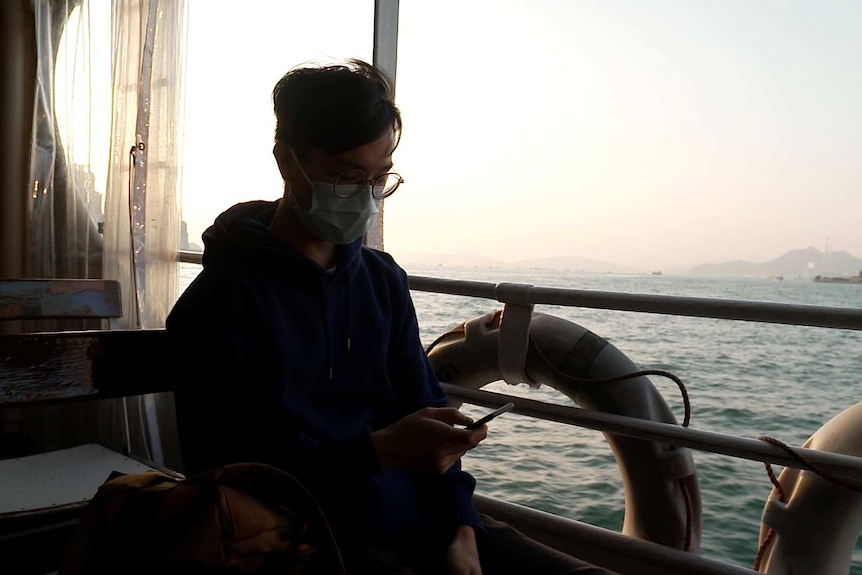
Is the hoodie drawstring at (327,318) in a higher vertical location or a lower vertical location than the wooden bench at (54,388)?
higher

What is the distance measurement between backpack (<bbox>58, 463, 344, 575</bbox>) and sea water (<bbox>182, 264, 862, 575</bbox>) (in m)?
0.60

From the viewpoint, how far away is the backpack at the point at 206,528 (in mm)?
691

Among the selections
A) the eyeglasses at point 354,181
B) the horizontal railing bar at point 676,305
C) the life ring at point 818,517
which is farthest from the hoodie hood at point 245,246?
the life ring at point 818,517

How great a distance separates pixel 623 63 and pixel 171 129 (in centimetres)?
3916

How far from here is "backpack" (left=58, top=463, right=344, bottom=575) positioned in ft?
2.27

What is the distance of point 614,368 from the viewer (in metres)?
1.81

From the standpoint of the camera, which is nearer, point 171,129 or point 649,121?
point 171,129

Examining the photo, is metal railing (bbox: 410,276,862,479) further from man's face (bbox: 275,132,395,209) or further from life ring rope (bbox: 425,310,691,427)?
man's face (bbox: 275,132,395,209)

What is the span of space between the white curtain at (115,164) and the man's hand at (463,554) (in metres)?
1.89

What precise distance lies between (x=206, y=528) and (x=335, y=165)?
64cm

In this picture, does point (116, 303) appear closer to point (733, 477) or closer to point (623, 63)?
point (733, 477)

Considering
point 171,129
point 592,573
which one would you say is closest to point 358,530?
point 592,573

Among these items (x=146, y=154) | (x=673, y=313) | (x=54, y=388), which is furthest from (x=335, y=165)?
(x=146, y=154)

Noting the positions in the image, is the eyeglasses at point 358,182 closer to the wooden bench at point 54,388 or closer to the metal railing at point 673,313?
the wooden bench at point 54,388
